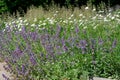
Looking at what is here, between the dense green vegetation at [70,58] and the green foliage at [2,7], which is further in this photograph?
the green foliage at [2,7]

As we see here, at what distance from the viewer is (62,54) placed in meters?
5.04

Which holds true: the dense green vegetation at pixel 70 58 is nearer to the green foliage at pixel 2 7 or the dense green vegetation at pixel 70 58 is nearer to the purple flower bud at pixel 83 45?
the purple flower bud at pixel 83 45

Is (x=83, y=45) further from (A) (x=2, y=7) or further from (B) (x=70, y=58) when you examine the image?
(A) (x=2, y=7)

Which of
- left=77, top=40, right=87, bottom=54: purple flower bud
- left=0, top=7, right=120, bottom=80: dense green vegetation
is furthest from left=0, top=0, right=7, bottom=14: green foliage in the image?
left=77, top=40, right=87, bottom=54: purple flower bud

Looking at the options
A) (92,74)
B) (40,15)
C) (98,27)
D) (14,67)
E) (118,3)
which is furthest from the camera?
(118,3)

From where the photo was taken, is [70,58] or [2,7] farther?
[2,7]

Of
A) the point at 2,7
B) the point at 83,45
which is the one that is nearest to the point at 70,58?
the point at 83,45

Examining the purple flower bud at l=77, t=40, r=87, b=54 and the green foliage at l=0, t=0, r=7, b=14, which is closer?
the purple flower bud at l=77, t=40, r=87, b=54

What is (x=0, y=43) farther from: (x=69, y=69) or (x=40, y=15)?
(x=40, y=15)

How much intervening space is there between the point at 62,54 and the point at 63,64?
187 millimetres

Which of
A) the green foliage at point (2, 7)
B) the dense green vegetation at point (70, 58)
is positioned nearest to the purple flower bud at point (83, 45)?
the dense green vegetation at point (70, 58)

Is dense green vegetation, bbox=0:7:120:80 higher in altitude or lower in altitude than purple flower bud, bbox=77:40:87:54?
lower

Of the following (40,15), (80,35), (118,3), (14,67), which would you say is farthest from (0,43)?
(118,3)

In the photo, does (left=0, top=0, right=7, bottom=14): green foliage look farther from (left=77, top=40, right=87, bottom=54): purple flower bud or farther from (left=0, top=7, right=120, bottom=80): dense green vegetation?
(left=77, top=40, right=87, bottom=54): purple flower bud
